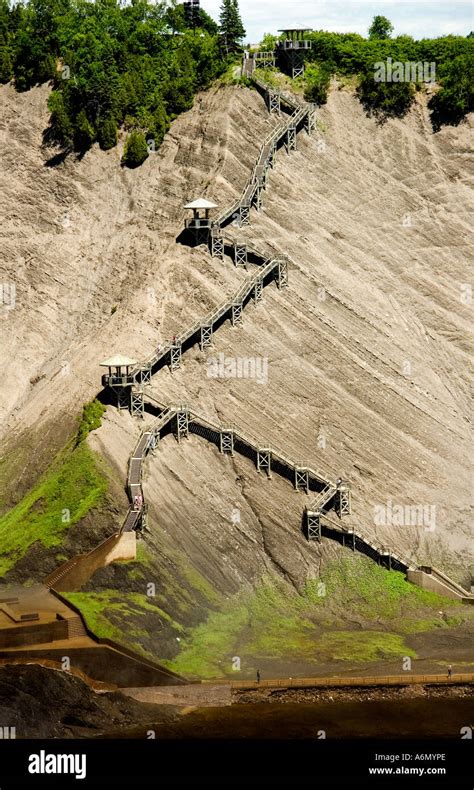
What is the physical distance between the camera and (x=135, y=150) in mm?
97000

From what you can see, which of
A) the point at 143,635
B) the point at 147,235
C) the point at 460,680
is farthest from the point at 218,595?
the point at 147,235

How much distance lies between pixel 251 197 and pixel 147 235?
7487 mm

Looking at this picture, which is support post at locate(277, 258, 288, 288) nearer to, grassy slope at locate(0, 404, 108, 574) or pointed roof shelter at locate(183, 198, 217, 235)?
pointed roof shelter at locate(183, 198, 217, 235)

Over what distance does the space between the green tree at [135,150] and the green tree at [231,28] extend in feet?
33.5

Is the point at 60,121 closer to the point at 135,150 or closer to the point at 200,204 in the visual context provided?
the point at 135,150

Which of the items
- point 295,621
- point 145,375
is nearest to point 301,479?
point 295,621

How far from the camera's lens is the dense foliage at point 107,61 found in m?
99.1

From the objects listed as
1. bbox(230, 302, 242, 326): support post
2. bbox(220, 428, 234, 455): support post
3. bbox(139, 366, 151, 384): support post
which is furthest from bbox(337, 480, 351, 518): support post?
bbox(139, 366, 151, 384): support post

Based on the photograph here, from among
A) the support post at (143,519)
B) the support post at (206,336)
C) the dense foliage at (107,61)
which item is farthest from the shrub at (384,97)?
the support post at (143,519)

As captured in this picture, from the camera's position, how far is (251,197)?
298 ft

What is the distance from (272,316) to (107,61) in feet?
84.8

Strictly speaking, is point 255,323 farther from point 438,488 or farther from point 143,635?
point 143,635

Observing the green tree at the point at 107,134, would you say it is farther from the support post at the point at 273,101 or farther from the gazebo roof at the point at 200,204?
the gazebo roof at the point at 200,204

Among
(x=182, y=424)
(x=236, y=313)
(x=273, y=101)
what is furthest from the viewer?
(x=273, y=101)
